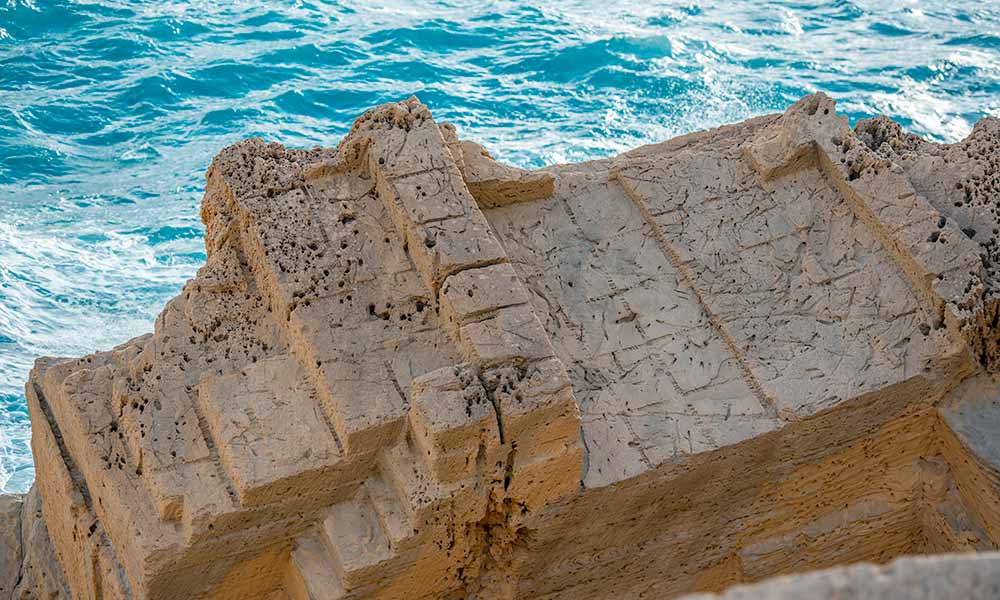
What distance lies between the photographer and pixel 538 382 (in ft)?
20.6

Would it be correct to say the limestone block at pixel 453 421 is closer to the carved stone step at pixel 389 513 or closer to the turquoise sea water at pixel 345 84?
the carved stone step at pixel 389 513

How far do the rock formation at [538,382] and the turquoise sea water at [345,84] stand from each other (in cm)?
490

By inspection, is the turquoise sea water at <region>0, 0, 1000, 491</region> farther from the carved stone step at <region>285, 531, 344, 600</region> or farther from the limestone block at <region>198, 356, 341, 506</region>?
the carved stone step at <region>285, 531, 344, 600</region>

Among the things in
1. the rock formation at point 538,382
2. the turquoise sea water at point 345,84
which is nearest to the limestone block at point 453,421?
the rock formation at point 538,382

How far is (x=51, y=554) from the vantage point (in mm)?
7625

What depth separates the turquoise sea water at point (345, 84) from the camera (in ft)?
40.3

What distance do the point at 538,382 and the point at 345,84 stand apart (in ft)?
27.1

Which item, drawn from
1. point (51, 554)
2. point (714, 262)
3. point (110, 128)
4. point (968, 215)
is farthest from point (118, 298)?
point (968, 215)

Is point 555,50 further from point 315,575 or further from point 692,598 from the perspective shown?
point 692,598

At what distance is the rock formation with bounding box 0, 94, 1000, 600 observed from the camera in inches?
247

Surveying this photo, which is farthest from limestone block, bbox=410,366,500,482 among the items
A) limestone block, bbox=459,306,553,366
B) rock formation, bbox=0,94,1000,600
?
limestone block, bbox=459,306,553,366

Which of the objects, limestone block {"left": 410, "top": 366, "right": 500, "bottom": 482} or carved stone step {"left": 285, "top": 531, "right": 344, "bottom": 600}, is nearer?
limestone block {"left": 410, "top": 366, "right": 500, "bottom": 482}

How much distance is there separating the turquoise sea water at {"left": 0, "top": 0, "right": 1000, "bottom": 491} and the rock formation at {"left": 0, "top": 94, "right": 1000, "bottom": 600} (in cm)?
490

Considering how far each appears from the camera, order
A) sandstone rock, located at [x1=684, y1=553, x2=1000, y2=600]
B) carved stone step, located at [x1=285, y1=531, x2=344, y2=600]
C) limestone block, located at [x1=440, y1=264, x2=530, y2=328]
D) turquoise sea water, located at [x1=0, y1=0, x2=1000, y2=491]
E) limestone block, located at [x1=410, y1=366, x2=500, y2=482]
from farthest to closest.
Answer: turquoise sea water, located at [x1=0, y1=0, x2=1000, y2=491] → limestone block, located at [x1=440, y1=264, x2=530, y2=328] → carved stone step, located at [x1=285, y1=531, x2=344, y2=600] → limestone block, located at [x1=410, y1=366, x2=500, y2=482] → sandstone rock, located at [x1=684, y1=553, x2=1000, y2=600]
